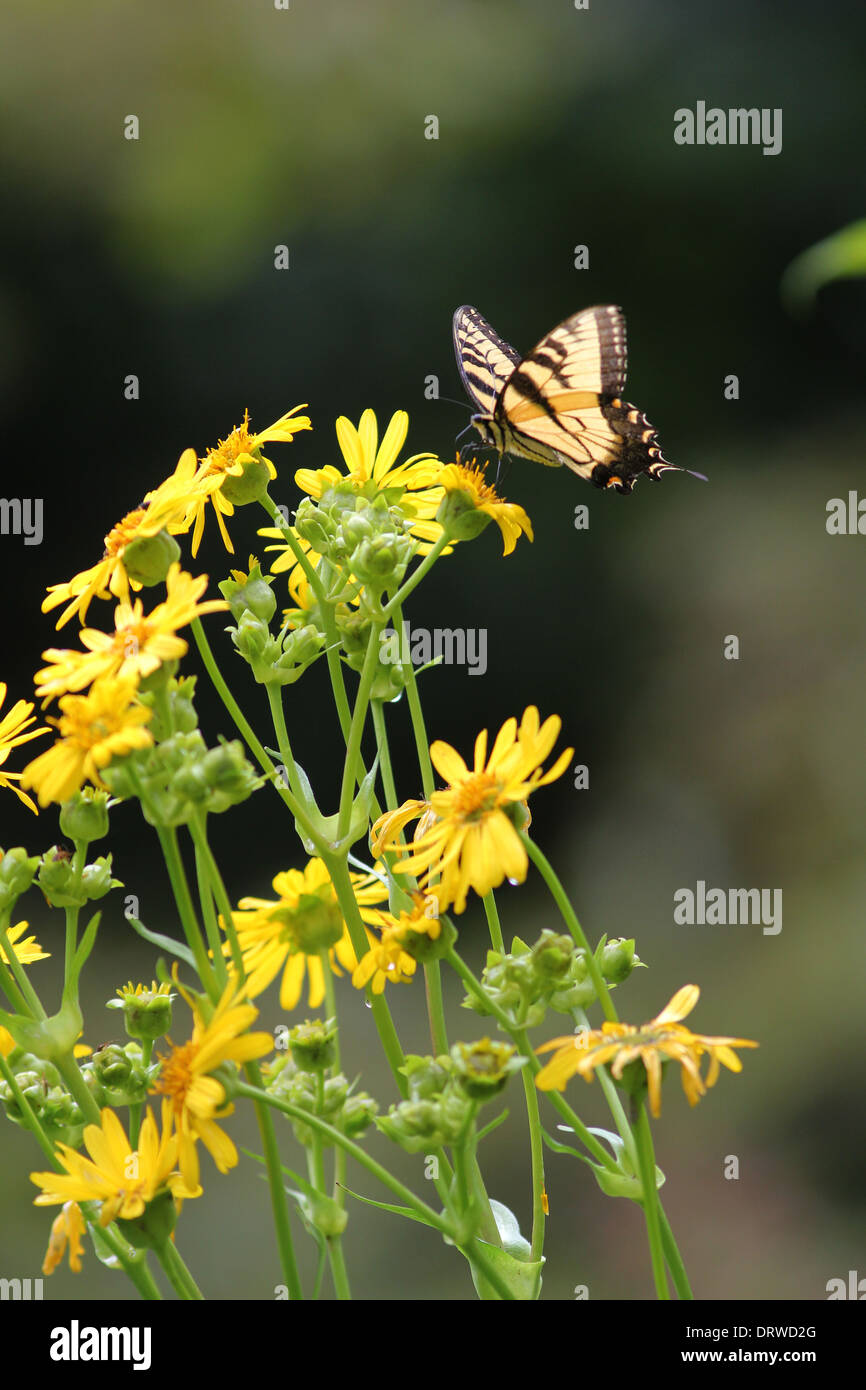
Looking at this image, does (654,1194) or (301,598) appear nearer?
(654,1194)

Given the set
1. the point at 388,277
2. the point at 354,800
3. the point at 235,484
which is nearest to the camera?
the point at 354,800

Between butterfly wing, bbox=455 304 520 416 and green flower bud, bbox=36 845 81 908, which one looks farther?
butterfly wing, bbox=455 304 520 416

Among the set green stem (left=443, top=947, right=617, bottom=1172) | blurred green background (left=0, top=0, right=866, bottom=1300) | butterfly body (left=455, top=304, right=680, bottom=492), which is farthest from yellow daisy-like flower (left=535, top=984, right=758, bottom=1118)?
blurred green background (left=0, top=0, right=866, bottom=1300)

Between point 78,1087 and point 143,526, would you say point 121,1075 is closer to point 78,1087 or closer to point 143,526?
point 78,1087

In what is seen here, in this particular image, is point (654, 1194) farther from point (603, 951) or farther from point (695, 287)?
point (695, 287)

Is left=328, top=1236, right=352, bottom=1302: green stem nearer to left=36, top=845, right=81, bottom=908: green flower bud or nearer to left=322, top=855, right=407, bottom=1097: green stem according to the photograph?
left=322, top=855, right=407, bottom=1097: green stem

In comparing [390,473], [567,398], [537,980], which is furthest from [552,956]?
[567,398]
